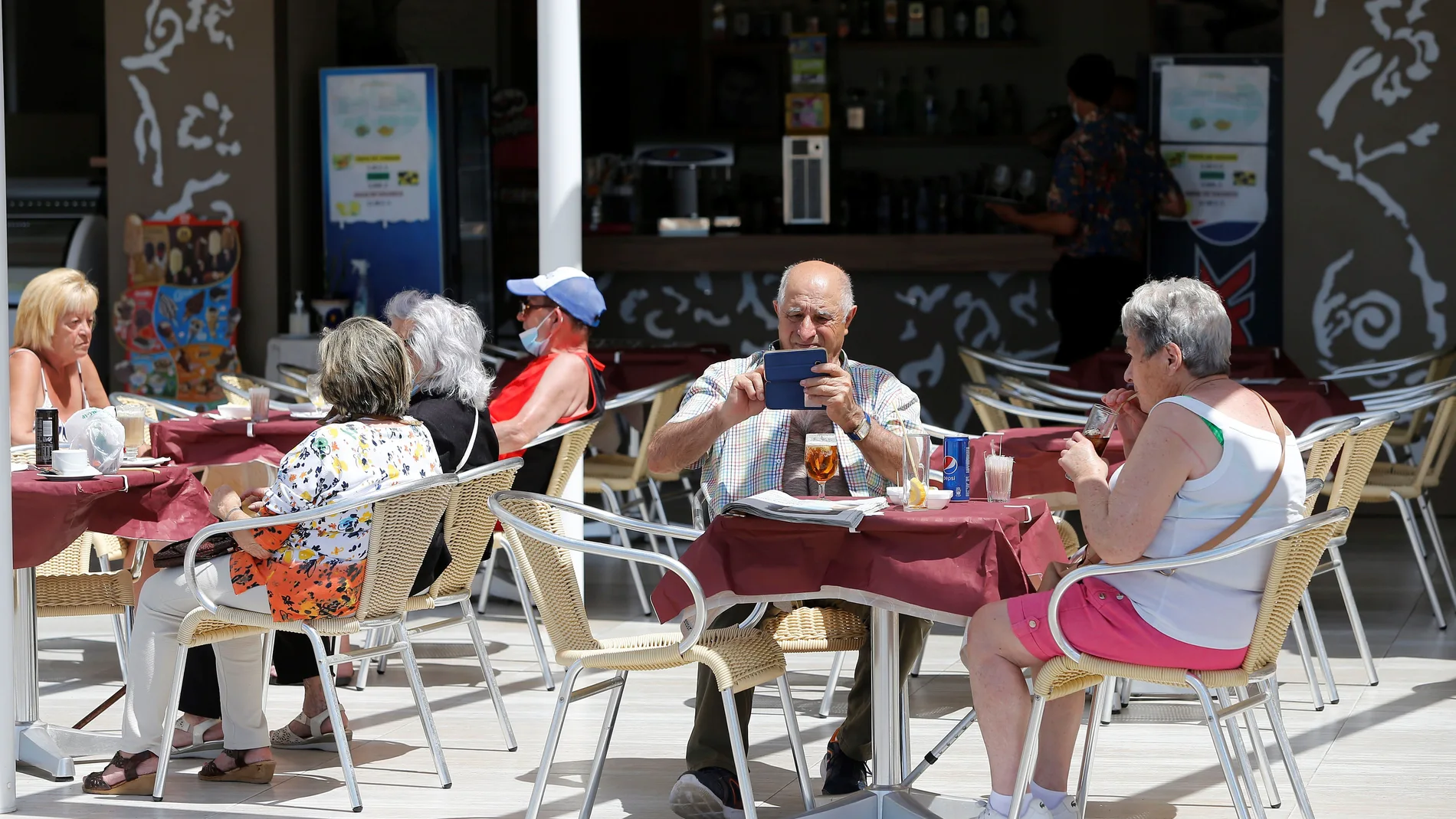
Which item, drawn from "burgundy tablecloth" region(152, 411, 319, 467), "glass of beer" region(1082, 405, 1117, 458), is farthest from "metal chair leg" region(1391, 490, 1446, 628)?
"burgundy tablecloth" region(152, 411, 319, 467)

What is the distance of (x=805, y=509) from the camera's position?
3.55 meters

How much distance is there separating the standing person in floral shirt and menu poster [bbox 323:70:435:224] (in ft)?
10.5

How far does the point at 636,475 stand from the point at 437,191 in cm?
308

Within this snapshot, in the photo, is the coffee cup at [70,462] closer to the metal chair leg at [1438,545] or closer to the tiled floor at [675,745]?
the tiled floor at [675,745]

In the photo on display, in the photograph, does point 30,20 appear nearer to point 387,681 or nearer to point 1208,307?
point 387,681

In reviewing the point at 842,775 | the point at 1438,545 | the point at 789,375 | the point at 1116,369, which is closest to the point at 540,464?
the point at 842,775

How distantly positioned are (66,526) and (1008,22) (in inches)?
305

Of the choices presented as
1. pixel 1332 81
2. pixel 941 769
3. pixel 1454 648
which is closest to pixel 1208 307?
pixel 941 769

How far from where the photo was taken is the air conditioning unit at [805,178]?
964 cm

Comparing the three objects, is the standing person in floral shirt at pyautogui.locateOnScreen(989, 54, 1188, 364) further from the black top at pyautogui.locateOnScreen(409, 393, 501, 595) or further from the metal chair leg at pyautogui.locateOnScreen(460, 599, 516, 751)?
the metal chair leg at pyautogui.locateOnScreen(460, 599, 516, 751)

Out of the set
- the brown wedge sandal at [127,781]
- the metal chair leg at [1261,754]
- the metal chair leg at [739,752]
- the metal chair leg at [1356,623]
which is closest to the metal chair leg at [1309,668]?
the metal chair leg at [1356,623]

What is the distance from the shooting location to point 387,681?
552cm

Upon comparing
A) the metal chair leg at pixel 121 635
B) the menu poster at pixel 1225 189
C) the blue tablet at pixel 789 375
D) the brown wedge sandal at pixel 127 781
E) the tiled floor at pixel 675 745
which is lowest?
the tiled floor at pixel 675 745

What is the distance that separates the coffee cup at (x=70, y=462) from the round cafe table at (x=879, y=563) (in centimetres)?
163
